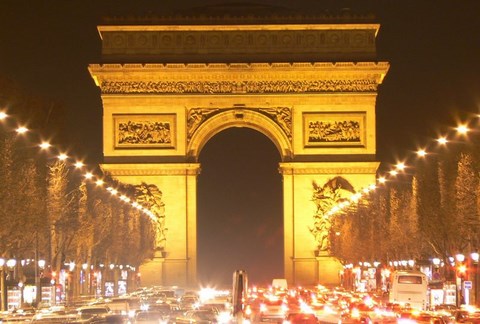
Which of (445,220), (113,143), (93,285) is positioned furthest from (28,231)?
(113,143)

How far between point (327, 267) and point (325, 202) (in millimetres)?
4964

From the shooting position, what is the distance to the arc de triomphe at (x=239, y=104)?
115 meters

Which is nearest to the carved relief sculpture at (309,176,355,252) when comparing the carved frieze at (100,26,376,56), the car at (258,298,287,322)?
the carved frieze at (100,26,376,56)

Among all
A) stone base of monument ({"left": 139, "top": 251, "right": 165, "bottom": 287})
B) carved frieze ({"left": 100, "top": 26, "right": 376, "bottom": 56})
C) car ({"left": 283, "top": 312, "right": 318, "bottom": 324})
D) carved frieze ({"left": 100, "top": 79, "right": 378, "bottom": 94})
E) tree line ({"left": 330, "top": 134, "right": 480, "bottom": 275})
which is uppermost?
carved frieze ({"left": 100, "top": 26, "right": 376, "bottom": 56})

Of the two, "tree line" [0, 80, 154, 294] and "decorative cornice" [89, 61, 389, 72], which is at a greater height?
"decorative cornice" [89, 61, 389, 72]

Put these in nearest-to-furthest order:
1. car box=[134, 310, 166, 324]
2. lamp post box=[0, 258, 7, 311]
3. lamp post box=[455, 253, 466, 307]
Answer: car box=[134, 310, 166, 324], lamp post box=[0, 258, 7, 311], lamp post box=[455, 253, 466, 307]

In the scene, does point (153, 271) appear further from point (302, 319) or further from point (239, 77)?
point (302, 319)

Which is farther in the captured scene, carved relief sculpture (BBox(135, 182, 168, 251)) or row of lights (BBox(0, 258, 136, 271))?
carved relief sculpture (BBox(135, 182, 168, 251))

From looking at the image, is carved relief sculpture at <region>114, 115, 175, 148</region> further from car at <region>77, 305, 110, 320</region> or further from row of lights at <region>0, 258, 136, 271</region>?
car at <region>77, 305, 110, 320</region>

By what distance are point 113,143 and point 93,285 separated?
19.3 metres

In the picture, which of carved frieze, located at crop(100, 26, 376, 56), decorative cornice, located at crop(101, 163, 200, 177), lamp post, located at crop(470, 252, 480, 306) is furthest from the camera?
decorative cornice, located at crop(101, 163, 200, 177)

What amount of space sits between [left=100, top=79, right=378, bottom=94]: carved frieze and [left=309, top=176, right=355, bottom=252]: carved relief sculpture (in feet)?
22.8

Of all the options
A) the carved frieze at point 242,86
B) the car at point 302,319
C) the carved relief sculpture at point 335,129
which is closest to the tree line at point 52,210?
the carved frieze at point 242,86

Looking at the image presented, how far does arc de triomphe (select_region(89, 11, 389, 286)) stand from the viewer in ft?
378
